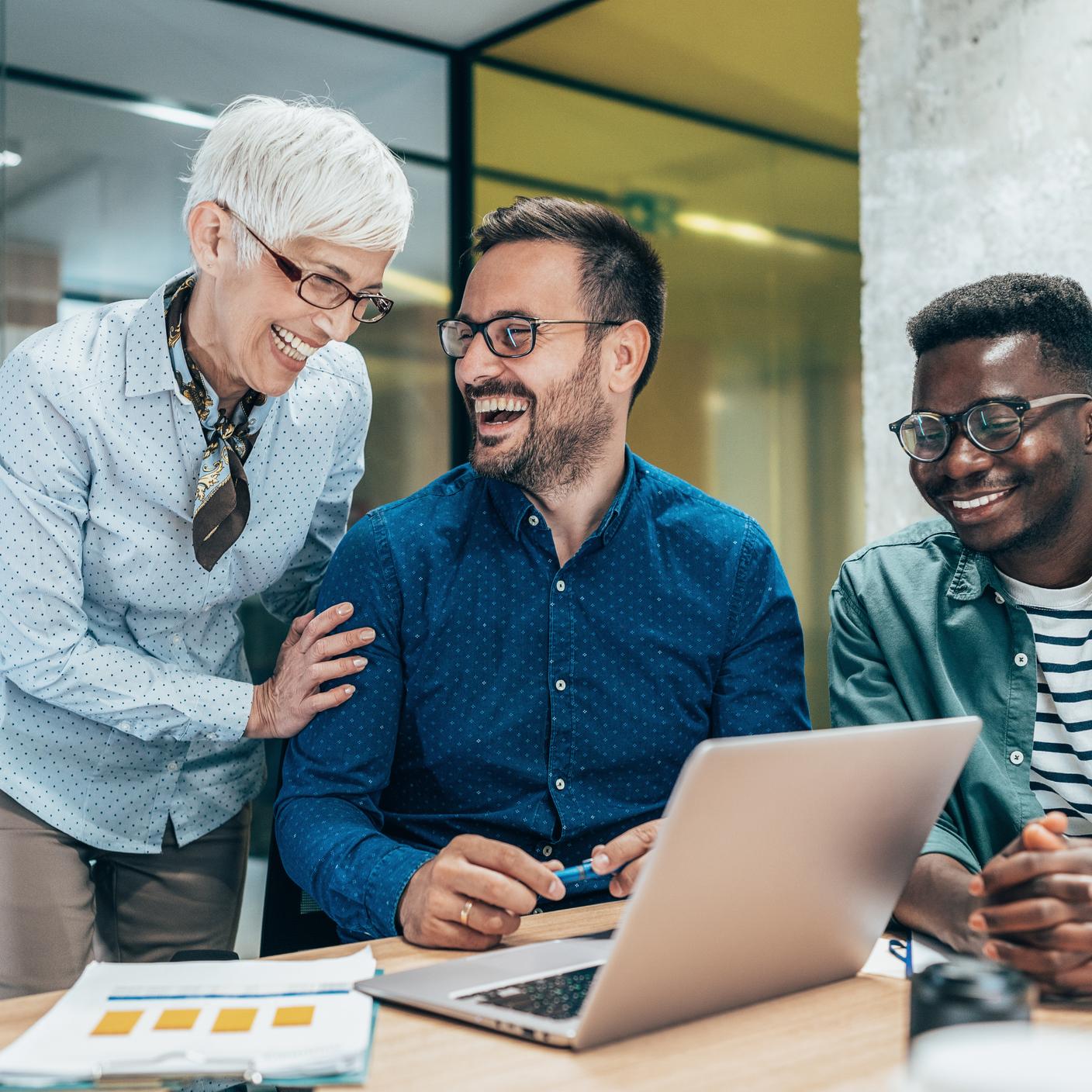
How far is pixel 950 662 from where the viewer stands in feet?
6.07

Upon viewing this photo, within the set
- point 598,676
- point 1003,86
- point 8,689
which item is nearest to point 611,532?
point 598,676

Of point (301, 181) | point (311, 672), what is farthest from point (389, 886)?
point (301, 181)

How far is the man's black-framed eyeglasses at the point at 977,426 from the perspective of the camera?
1.80 meters

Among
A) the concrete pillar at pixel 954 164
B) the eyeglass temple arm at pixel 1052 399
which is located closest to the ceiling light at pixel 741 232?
the concrete pillar at pixel 954 164

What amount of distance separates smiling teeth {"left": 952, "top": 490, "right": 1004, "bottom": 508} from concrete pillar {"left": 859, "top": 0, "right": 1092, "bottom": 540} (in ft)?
3.32

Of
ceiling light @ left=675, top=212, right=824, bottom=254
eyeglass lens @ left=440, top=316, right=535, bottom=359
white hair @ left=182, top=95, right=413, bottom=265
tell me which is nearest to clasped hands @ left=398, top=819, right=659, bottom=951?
eyeglass lens @ left=440, top=316, right=535, bottom=359

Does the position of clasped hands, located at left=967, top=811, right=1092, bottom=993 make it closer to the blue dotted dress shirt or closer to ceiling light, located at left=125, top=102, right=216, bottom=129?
the blue dotted dress shirt

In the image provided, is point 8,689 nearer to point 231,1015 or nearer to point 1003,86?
point 231,1015

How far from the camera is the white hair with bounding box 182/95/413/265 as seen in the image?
1861mm

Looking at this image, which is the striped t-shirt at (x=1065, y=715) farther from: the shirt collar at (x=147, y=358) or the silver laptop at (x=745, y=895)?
the shirt collar at (x=147, y=358)

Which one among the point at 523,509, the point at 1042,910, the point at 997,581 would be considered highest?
the point at 523,509

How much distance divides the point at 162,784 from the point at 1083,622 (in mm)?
1424

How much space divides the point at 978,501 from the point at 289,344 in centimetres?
103

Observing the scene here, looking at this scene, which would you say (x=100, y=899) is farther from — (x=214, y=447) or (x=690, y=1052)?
(x=690, y=1052)
